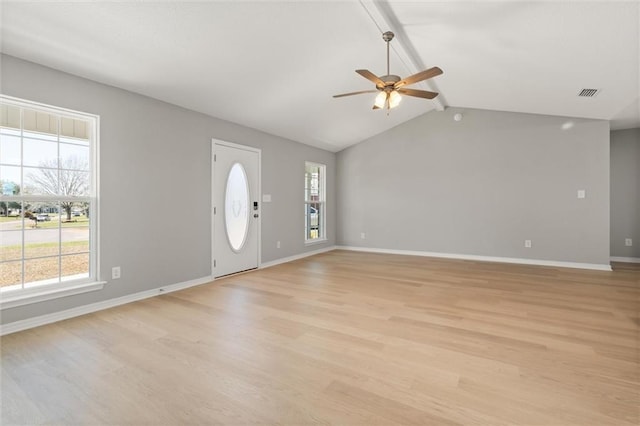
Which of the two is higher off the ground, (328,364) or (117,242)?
(117,242)

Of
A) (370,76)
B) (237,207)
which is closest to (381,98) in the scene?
(370,76)

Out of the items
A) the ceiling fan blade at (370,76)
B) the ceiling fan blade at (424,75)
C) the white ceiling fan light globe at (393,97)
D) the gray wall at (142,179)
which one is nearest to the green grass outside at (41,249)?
the gray wall at (142,179)

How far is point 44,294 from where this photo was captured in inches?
109

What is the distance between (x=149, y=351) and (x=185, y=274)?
187 cm

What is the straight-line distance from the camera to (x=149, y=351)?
7.39 feet

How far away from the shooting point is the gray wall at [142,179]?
2.86 meters

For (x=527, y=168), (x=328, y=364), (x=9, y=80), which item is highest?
(x=9, y=80)

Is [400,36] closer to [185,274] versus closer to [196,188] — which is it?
[196,188]

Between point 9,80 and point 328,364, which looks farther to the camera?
point 9,80

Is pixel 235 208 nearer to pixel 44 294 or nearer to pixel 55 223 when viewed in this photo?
pixel 55 223

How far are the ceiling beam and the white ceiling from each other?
15 millimetres

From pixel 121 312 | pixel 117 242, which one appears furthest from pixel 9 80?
pixel 121 312

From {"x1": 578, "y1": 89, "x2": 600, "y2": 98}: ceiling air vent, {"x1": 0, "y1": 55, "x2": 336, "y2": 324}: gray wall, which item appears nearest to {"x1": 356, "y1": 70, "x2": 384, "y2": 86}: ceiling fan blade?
{"x1": 0, "y1": 55, "x2": 336, "y2": 324}: gray wall

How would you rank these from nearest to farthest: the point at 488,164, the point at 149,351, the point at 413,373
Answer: the point at 413,373
the point at 149,351
the point at 488,164
